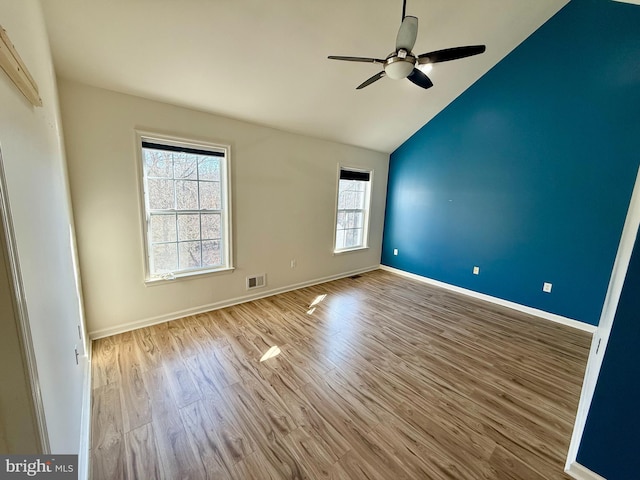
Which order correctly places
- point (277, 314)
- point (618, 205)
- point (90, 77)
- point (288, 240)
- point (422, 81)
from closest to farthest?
point (90, 77) < point (422, 81) < point (618, 205) < point (277, 314) < point (288, 240)

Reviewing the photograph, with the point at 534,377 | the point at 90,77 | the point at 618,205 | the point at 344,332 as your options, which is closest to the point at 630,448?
the point at 534,377

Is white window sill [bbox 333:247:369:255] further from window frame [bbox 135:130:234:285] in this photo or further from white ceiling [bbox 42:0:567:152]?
white ceiling [bbox 42:0:567:152]

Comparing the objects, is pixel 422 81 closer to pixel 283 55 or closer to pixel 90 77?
pixel 283 55

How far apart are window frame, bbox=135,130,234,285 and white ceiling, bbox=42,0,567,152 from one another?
377 mm

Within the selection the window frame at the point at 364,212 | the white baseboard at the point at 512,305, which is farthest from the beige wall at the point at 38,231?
the white baseboard at the point at 512,305

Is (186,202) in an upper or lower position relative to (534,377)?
upper

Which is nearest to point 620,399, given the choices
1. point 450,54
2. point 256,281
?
point 450,54

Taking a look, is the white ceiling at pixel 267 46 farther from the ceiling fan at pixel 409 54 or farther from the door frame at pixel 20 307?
the door frame at pixel 20 307

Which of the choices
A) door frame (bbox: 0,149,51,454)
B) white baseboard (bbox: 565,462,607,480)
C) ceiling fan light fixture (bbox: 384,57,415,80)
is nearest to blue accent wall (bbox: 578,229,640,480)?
white baseboard (bbox: 565,462,607,480)

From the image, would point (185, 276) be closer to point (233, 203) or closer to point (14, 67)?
point (233, 203)

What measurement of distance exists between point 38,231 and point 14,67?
56cm

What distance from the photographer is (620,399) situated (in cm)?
127

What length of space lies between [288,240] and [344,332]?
5.37ft

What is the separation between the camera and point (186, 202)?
9.61 feet
